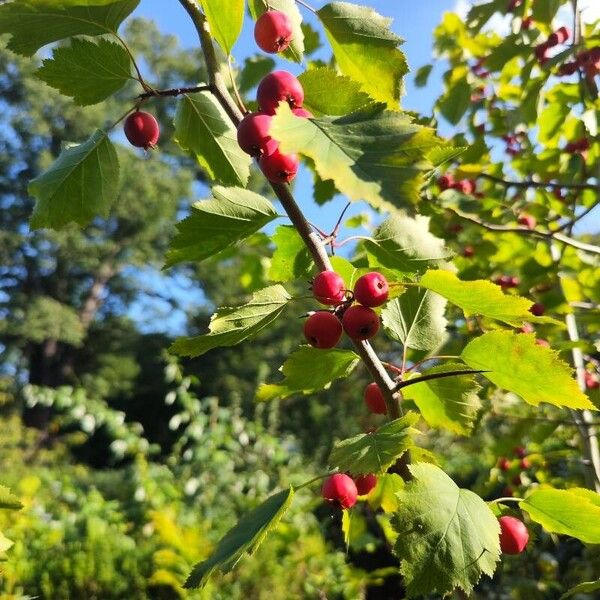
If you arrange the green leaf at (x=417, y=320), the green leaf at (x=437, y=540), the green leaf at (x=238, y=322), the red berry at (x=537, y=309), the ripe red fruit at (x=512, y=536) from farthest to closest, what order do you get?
the red berry at (x=537, y=309) < the green leaf at (x=417, y=320) < the ripe red fruit at (x=512, y=536) < the green leaf at (x=238, y=322) < the green leaf at (x=437, y=540)

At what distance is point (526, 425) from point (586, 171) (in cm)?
108

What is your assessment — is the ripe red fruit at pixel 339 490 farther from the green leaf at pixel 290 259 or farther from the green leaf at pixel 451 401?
the green leaf at pixel 290 259

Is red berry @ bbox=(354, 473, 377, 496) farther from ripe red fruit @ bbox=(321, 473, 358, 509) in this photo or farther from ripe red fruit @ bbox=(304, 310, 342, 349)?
ripe red fruit @ bbox=(304, 310, 342, 349)

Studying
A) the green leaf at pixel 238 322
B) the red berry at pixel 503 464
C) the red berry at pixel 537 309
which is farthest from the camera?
the red berry at pixel 503 464

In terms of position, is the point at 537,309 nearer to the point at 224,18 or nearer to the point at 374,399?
the point at 374,399

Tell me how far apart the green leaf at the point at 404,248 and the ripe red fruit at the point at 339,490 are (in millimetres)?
335

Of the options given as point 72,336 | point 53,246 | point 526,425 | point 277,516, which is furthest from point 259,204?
point 53,246

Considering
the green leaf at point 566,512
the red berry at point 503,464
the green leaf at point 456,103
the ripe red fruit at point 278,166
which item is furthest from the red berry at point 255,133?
the red berry at point 503,464

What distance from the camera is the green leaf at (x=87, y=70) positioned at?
0.92 meters

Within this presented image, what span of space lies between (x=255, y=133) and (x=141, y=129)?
1.17 ft

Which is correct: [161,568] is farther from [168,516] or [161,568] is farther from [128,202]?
[128,202]

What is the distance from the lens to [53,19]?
2.71ft

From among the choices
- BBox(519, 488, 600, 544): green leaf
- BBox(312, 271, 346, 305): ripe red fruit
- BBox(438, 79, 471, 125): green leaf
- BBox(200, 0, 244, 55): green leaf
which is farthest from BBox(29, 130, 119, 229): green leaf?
BBox(438, 79, 471, 125): green leaf

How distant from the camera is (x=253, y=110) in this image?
0.97 metres
